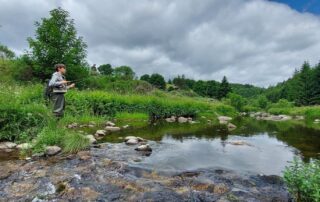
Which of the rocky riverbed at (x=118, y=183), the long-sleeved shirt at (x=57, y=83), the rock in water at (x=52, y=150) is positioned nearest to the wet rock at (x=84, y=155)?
the rocky riverbed at (x=118, y=183)

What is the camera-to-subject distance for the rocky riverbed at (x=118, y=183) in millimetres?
4691

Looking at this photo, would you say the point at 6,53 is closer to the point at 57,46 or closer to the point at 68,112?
the point at 57,46

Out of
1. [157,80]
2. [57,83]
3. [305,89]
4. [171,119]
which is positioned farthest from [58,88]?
[157,80]

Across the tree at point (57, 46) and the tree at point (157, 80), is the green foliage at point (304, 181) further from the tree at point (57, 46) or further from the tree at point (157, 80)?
the tree at point (157, 80)

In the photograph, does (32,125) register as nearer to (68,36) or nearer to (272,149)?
(272,149)

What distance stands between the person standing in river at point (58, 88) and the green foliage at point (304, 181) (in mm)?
8624

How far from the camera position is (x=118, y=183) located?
5312mm

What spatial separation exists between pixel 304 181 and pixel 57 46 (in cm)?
3575

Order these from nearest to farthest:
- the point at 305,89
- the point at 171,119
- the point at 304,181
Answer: the point at 304,181, the point at 171,119, the point at 305,89

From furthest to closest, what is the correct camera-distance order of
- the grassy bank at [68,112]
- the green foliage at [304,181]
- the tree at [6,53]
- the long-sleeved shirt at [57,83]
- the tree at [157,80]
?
the tree at [157,80], the tree at [6,53], the long-sleeved shirt at [57,83], the grassy bank at [68,112], the green foliage at [304,181]

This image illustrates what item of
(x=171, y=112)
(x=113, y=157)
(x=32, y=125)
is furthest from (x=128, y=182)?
(x=171, y=112)

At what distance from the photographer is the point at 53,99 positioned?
1069 centimetres

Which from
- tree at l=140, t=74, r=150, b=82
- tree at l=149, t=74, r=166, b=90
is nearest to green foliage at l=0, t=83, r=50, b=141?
tree at l=149, t=74, r=166, b=90

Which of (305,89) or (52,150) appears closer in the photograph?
(52,150)
